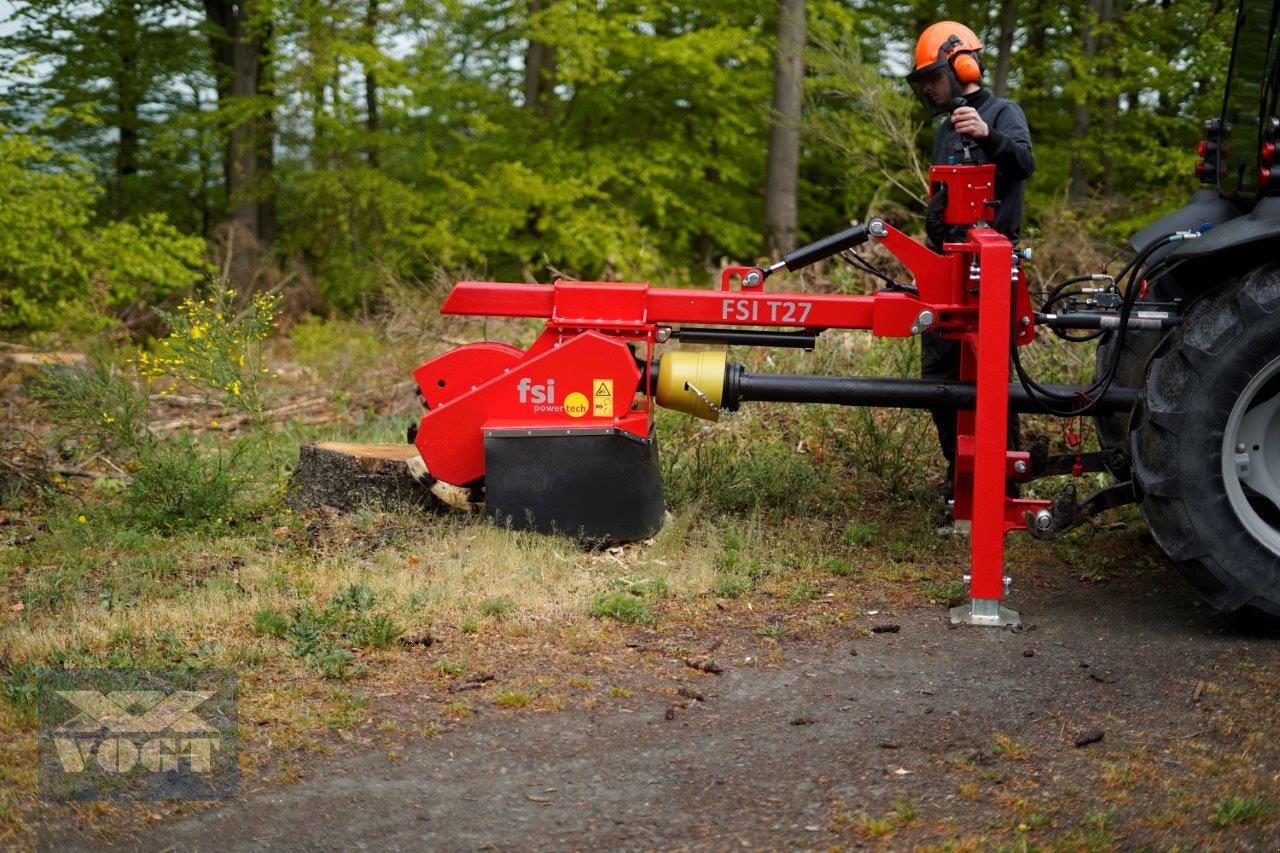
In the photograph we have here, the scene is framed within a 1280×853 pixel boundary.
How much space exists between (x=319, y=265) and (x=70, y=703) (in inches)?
540

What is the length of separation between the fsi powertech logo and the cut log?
2156 millimetres

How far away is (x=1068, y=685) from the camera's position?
4.72 m

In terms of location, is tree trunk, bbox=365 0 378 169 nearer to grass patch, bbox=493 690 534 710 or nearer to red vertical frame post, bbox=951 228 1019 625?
red vertical frame post, bbox=951 228 1019 625

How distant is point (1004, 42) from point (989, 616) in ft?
37.6

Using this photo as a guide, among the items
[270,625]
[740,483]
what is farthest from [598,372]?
[270,625]

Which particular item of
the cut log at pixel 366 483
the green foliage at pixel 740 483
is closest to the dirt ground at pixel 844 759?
the green foliage at pixel 740 483

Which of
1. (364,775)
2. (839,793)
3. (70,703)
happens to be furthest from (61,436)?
(839,793)

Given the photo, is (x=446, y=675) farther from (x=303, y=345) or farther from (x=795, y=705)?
(x=303, y=345)

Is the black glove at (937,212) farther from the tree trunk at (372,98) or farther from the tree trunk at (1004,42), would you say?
the tree trunk at (372,98)

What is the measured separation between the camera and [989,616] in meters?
5.41

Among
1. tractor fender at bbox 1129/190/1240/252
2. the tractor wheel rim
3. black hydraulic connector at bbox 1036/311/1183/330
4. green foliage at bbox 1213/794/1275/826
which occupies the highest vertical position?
tractor fender at bbox 1129/190/1240/252

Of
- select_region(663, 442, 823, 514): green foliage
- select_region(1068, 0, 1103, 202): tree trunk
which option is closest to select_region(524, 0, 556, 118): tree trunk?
select_region(1068, 0, 1103, 202): tree trunk

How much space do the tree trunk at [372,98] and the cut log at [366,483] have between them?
9516 millimetres

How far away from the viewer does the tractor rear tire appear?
504 centimetres
